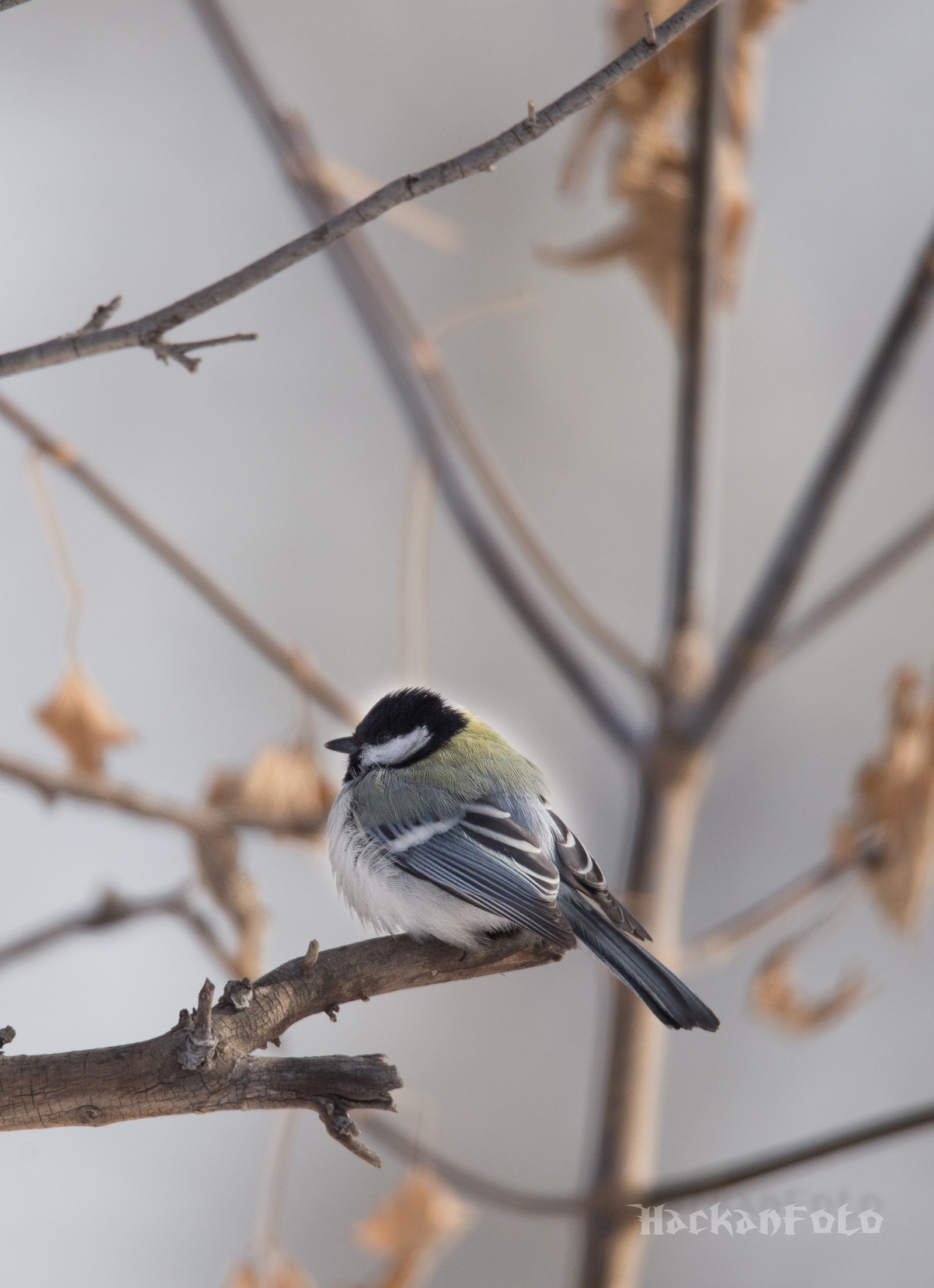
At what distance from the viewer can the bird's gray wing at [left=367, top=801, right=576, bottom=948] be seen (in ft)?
3.24

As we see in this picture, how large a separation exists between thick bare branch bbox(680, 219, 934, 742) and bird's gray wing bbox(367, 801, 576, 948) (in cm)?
45

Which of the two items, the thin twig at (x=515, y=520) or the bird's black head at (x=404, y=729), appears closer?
the bird's black head at (x=404, y=729)

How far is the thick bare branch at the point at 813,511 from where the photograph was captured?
4.44 feet

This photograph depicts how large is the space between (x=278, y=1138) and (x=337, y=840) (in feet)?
1.50

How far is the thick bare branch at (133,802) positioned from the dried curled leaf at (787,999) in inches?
24.5

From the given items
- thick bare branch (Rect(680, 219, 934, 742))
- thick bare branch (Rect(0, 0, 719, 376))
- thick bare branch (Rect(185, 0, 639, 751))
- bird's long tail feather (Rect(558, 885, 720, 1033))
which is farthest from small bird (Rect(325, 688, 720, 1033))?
thick bare branch (Rect(0, 0, 719, 376))

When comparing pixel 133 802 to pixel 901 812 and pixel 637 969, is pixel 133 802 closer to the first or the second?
Result: pixel 637 969

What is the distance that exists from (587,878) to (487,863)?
0.32 feet

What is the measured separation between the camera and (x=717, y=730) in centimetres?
151

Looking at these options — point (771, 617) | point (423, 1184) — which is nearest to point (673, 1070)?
point (423, 1184)

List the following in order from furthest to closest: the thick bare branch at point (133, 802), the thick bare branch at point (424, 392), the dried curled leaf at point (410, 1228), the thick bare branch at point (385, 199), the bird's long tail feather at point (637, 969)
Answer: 1. the thick bare branch at point (424, 392)
2. the dried curled leaf at point (410, 1228)
3. the thick bare branch at point (133, 802)
4. the bird's long tail feather at point (637, 969)
5. the thick bare branch at point (385, 199)

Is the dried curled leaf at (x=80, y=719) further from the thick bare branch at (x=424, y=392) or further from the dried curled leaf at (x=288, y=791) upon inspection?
the thick bare branch at (x=424, y=392)

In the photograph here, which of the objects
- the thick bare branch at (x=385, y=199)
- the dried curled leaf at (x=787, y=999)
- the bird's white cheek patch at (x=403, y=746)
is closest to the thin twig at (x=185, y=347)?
the thick bare branch at (x=385, y=199)

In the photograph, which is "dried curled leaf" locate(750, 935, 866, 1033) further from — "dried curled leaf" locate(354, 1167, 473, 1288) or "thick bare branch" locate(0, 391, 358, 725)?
"thick bare branch" locate(0, 391, 358, 725)
